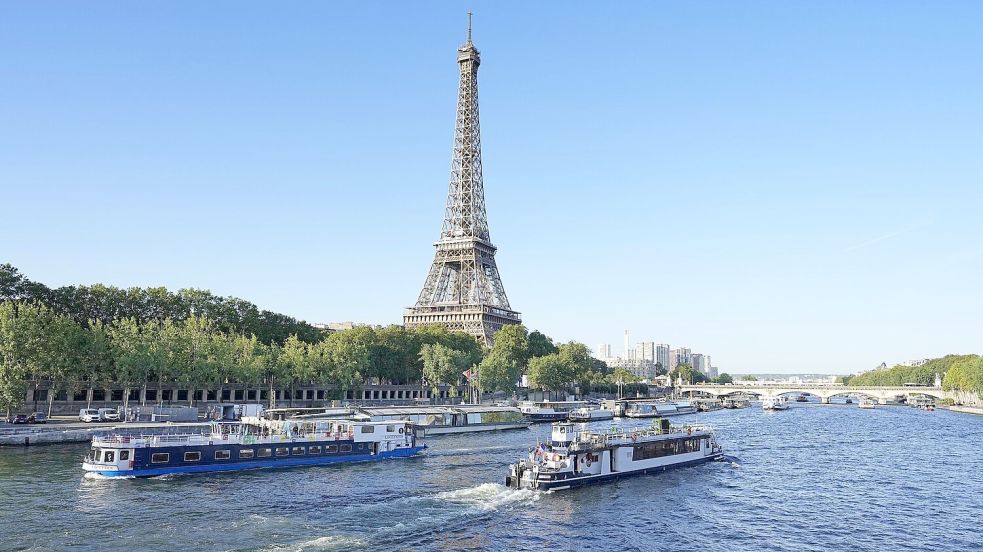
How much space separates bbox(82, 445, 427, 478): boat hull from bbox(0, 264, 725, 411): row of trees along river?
97.5 feet

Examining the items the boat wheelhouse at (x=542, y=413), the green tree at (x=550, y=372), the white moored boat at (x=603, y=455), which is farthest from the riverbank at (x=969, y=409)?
the white moored boat at (x=603, y=455)

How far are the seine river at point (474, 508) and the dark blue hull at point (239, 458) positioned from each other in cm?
182

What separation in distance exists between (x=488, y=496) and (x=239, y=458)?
75.4ft

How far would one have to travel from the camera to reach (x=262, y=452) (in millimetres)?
63625

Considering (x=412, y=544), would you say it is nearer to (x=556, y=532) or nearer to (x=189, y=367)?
(x=556, y=532)

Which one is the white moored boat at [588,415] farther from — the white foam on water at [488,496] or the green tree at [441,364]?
the white foam on water at [488,496]

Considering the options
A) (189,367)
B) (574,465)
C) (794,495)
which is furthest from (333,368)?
(794,495)

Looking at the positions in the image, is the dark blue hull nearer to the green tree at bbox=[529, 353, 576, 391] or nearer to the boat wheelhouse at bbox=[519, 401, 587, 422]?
the boat wheelhouse at bbox=[519, 401, 587, 422]

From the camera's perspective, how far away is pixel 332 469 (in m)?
64.6

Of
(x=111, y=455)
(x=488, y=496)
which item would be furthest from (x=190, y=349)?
(x=488, y=496)

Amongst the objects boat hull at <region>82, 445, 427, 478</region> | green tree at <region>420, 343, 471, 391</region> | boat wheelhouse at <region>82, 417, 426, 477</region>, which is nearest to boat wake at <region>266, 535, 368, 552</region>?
boat hull at <region>82, 445, 427, 478</region>

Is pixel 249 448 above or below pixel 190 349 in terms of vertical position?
below

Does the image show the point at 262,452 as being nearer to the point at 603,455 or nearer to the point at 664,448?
the point at 603,455

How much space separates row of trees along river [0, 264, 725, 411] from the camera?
85.9m
